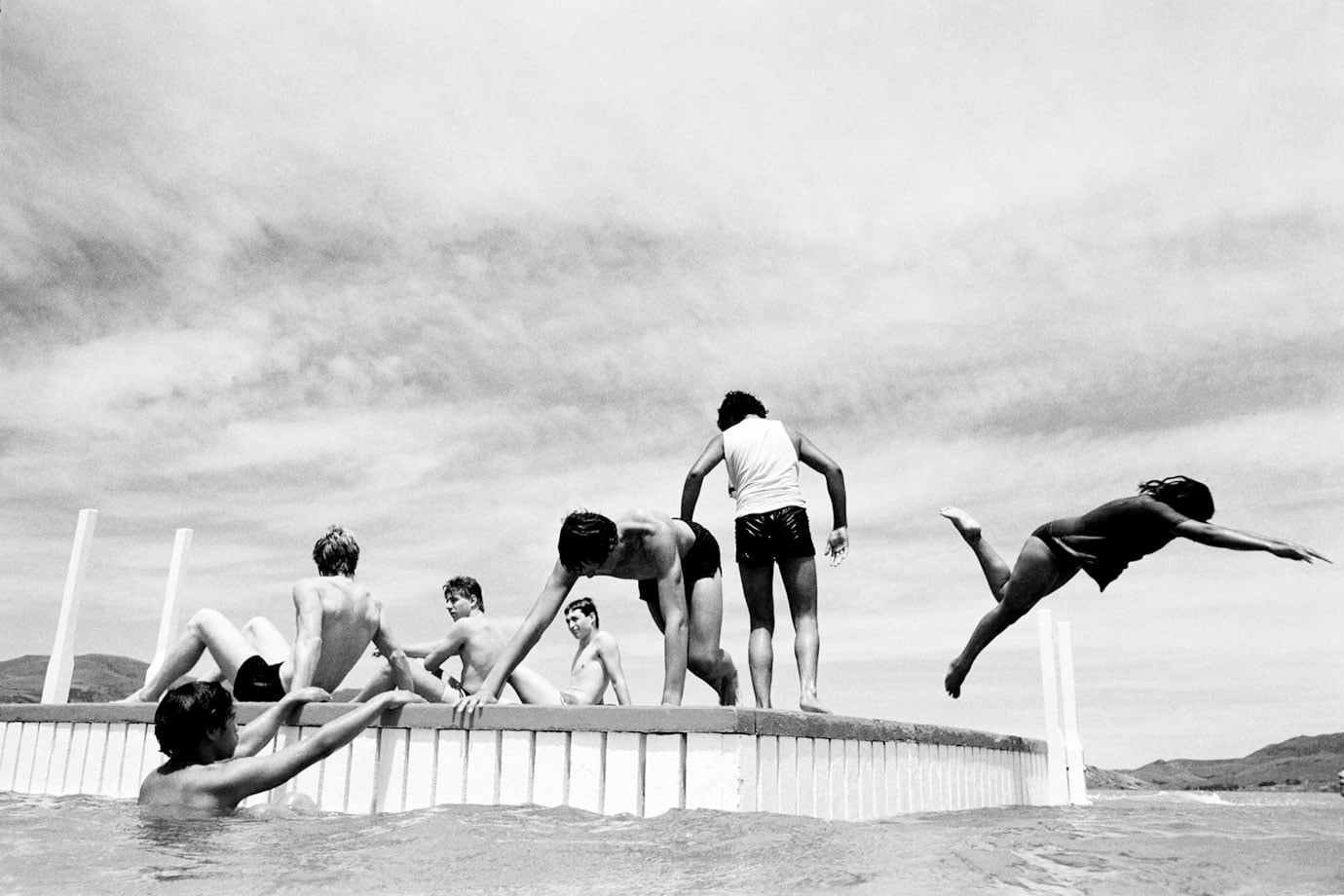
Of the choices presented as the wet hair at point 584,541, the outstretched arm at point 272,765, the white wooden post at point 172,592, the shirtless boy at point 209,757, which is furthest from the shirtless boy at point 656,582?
the white wooden post at point 172,592

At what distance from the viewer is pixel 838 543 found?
7129 mm

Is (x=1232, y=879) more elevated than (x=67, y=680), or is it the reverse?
(x=67, y=680)

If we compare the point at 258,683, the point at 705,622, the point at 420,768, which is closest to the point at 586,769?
the point at 420,768

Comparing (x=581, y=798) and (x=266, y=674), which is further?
(x=266, y=674)

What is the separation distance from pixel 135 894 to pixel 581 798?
2148 millimetres

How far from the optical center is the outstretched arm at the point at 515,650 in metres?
5.20

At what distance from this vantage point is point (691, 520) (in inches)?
253

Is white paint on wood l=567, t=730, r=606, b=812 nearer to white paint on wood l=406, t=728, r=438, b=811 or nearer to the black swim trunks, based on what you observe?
white paint on wood l=406, t=728, r=438, b=811

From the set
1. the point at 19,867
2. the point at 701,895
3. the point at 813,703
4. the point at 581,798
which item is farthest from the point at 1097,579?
the point at 19,867

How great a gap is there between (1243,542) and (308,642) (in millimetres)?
5434

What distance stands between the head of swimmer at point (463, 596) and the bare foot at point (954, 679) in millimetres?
3615

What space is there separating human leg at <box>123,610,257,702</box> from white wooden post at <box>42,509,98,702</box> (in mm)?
2968

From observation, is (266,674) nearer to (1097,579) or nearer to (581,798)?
(581,798)

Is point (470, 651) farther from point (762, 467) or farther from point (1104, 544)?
point (1104, 544)
